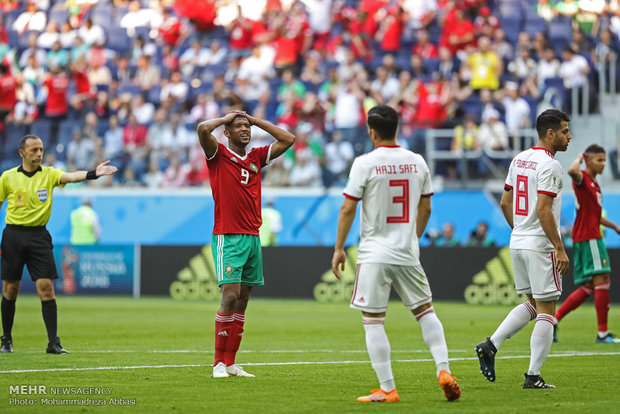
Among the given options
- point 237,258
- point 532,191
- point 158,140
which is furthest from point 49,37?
point 532,191

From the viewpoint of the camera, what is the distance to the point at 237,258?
9.64 m

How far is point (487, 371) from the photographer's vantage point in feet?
29.4

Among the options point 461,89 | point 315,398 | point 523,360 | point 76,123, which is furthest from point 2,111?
point 315,398

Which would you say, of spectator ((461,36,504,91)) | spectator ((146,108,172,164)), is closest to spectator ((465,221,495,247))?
spectator ((461,36,504,91))

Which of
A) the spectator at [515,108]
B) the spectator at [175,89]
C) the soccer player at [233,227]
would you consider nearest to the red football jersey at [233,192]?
the soccer player at [233,227]

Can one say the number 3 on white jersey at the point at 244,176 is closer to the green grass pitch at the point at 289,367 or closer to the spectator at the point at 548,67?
the green grass pitch at the point at 289,367

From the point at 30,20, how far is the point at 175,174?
1096cm

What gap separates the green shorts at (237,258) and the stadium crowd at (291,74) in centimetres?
1233

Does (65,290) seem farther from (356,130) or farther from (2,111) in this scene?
(356,130)

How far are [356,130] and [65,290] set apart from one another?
8603 millimetres

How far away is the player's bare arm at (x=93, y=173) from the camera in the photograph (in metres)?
10.9

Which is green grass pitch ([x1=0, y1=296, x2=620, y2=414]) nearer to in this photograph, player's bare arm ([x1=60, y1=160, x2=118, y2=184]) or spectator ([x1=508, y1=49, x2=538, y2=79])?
player's bare arm ([x1=60, y1=160, x2=118, y2=184])

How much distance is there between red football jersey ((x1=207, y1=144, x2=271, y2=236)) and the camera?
9.71 m

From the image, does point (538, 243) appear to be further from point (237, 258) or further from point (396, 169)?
point (237, 258)
